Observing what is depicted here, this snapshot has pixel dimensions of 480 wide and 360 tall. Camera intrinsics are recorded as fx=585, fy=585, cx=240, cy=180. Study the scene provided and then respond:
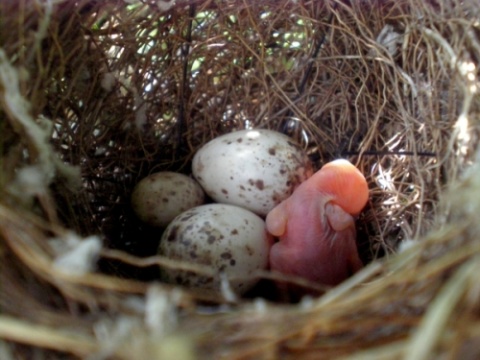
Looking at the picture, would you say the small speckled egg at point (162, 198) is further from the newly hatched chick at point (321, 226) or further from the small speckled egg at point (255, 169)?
the newly hatched chick at point (321, 226)

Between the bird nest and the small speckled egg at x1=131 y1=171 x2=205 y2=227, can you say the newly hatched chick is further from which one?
the small speckled egg at x1=131 y1=171 x2=205 y2=227

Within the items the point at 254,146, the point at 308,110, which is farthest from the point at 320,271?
the point at 308,110

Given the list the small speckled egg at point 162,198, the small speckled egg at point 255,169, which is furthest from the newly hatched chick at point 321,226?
the small speckled egg at point 162,198

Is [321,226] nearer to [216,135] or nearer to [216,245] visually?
Result: [216,245]

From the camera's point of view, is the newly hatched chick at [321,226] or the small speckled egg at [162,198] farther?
the small speckled egg at [162,198]

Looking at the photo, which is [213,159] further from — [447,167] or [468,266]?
[468,266]

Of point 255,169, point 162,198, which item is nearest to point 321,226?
point 255,169
